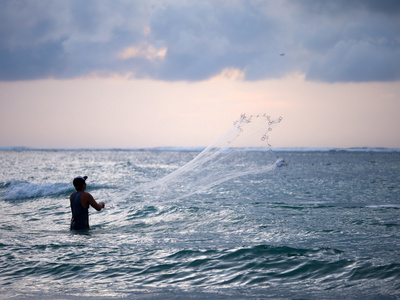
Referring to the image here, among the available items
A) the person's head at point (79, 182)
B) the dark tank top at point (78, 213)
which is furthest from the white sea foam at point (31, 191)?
the person's head at point (79, 182)

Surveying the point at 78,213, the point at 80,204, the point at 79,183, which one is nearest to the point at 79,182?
the point at 79,183

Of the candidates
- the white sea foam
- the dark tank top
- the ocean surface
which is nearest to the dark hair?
the dark tank top

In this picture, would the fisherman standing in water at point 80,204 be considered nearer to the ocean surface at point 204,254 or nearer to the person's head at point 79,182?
the person's head at point 79,182

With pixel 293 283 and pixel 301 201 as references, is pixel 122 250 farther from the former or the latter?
pixel 301 201

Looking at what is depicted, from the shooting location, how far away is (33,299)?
258 inches

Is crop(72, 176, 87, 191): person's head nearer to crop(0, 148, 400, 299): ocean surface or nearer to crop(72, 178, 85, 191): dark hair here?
crop(72, 178, 85, 191): dark hair

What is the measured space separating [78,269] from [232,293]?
353 centimetres

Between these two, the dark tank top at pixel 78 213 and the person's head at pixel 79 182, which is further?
the dark tank top at pixel 78 213

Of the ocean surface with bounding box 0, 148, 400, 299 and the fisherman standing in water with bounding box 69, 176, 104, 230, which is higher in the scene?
the fisherman standing in water with bounding box 69, 176, 104, 230

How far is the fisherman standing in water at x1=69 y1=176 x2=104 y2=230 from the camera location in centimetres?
1160

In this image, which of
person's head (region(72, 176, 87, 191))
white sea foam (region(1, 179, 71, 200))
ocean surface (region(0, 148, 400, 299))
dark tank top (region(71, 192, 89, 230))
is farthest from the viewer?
white sea foam (region(1, 179, 71, 200))

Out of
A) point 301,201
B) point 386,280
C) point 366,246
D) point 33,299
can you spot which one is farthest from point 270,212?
point 33,299

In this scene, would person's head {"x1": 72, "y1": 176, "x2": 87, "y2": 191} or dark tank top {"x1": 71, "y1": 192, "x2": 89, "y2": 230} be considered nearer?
person's head {"x1": 72, "y1": 176, "x2": 87, "y2": 191}

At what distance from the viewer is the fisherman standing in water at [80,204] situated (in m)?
11.6
